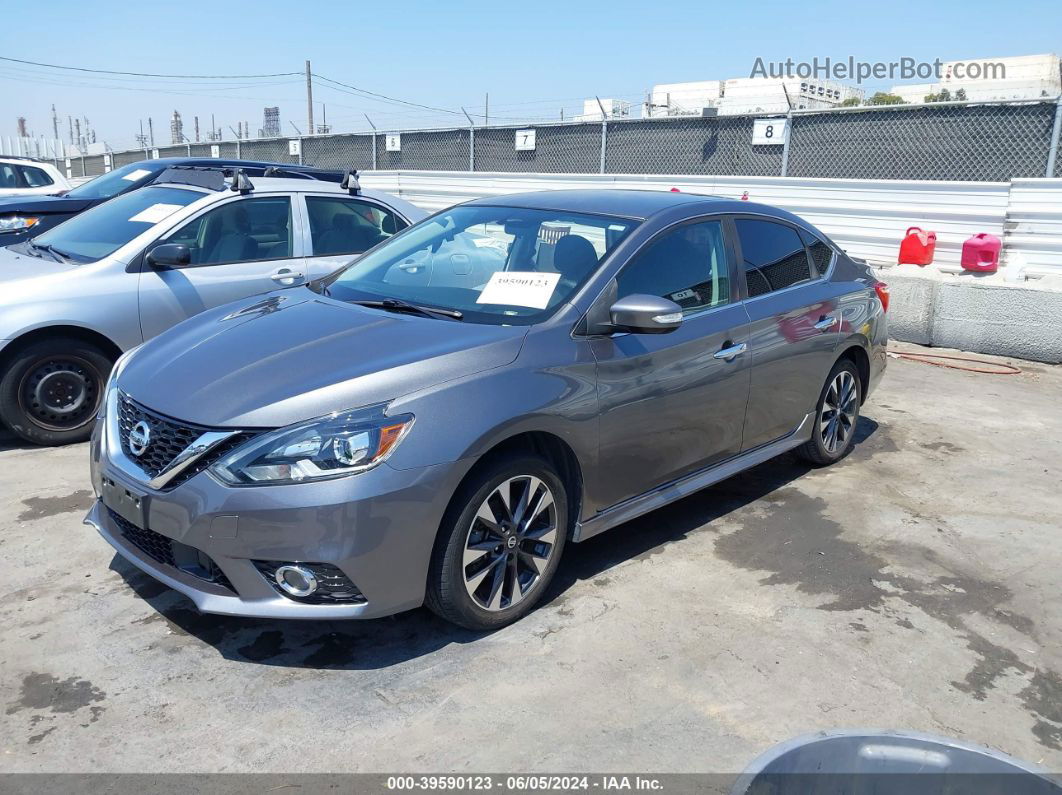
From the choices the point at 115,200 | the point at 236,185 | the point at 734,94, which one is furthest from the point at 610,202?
the point at 734,94

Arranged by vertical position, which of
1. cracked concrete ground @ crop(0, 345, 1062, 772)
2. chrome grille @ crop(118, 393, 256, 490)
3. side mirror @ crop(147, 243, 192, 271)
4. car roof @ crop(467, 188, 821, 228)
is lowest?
cracked concrete ground @ crop(0, 345, 1062, 772)

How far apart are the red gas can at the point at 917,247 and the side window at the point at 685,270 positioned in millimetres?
6002

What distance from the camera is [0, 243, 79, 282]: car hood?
18.5ft

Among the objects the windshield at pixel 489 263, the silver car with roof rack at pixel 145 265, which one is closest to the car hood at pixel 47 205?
the silver car with roof rack at pixel 145 265

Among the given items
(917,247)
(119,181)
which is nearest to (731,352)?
(917,247)

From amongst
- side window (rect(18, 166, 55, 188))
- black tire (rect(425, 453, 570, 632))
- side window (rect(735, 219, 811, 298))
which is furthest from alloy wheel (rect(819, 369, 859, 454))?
side window (rect(18, 166, 55, 188))

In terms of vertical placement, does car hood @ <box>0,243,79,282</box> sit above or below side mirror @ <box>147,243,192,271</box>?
below

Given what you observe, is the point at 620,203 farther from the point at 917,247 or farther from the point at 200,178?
the point at 917,247

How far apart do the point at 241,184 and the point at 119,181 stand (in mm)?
5033

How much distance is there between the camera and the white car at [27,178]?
13031 mm

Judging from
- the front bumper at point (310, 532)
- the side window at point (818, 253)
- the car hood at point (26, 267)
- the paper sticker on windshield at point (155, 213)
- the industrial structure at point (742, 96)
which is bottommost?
the front bumper at point (310, 532)

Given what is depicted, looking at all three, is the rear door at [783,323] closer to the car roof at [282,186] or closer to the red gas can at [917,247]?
the car roof at [282,186]

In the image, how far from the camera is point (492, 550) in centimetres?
353

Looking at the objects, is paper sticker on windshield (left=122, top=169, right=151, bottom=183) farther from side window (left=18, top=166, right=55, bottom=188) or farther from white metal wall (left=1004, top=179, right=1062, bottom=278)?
white metal wall (left=1004, top=179, right=1062, bottom=278)
